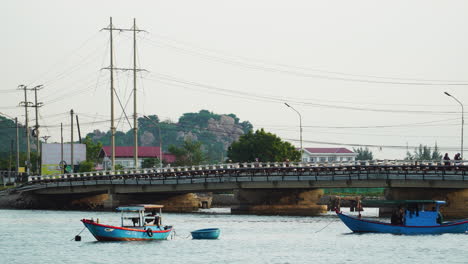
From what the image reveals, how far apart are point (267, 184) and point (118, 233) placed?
49.1m

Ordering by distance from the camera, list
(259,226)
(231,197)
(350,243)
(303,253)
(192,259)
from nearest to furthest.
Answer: (192,259), (303,253), (350,243), (259,226), (231,197)

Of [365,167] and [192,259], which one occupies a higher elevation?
[365,167]

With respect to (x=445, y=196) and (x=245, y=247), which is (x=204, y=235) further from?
(x=445, y=196)

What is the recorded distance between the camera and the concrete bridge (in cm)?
11669

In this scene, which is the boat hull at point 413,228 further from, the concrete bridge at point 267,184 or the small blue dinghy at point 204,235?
the concrete bridge at point 267,184

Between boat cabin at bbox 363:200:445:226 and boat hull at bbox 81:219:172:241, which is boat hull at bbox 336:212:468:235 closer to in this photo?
boat cabin at bbox 363:200:445:226

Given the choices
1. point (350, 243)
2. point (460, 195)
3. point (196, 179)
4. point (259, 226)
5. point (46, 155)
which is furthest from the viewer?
point (46, 155)

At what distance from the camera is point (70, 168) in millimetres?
176625

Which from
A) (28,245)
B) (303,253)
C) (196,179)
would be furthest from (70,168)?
(303,253)

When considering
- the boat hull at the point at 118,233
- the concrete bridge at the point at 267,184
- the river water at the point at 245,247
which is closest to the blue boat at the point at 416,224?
the river water at the point at 245,247

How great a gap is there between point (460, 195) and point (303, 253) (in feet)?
164

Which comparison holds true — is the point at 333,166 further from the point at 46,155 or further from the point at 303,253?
the point at 46,155

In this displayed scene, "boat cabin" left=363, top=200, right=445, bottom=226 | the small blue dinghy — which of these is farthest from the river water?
"boat cabin" left=363, top=200, right=445, bottom=226

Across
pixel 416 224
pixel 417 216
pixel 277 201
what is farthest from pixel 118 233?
pixel 277 201
